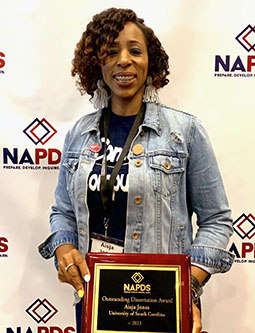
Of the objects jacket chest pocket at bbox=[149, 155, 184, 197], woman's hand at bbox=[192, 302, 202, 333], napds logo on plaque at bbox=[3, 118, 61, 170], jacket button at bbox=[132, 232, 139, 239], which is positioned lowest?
woman's hand at bbox=[192, 302, 202, 333]

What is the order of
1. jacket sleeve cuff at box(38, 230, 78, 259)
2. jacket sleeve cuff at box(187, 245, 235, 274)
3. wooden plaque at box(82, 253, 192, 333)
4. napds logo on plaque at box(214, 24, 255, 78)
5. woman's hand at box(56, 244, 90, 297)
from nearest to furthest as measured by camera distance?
1. wooden plaque at box(82, 253, 192, 333)
2. woman's hand at box(56, 244, 90, 297)
3. jacket sleeve cuff at box(187, 245, 235, 274)
4. jacket sleeve cuff at box(38, 230, 78, 259)
5. napds logo on plaque at box(214, 24, 255, 78)

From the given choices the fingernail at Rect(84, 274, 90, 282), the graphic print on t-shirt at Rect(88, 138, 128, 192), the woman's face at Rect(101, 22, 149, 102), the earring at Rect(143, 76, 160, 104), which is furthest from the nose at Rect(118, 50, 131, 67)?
→ the fingernail at Rect(84, 274, 90, 282)

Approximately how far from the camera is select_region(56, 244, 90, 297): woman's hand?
105 cm

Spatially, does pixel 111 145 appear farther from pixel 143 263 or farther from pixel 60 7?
pixel 60 7

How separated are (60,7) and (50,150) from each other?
58 centimetres

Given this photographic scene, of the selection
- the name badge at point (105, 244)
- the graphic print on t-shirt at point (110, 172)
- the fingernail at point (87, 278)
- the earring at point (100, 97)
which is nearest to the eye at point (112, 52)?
the earring at point (100, 97)

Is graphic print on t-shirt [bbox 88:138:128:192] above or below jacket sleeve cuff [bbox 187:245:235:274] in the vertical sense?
above

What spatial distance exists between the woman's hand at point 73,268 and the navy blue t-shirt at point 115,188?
0.11m

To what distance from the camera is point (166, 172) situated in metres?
1.22

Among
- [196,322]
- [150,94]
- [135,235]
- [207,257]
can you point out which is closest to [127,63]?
[150,94]

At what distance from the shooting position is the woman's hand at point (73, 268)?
3.44 ft

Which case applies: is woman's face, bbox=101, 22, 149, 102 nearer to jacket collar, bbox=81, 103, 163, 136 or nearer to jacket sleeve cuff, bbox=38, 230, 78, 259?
jacket collar, bbox=81, 103, 163, 136

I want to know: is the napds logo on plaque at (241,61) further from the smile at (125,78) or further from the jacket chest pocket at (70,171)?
the jacket chest pocket at (70,171)

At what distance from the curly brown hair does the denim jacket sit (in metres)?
0.14
